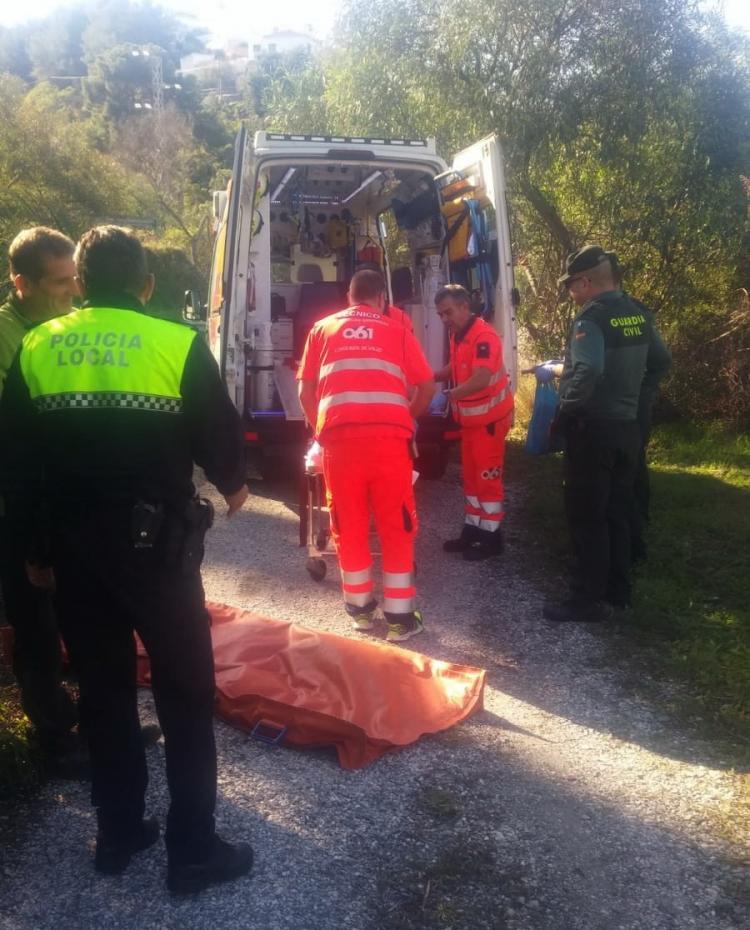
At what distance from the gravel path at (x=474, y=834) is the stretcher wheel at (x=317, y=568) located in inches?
57.0

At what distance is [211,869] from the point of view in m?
2.37

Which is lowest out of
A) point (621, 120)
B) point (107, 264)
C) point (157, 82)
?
point (107, 264)

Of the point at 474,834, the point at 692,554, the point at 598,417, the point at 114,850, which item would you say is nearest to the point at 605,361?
the point at 598,417

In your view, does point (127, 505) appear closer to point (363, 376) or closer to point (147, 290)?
point (147, 290)

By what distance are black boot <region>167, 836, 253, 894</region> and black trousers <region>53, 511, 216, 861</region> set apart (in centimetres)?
3

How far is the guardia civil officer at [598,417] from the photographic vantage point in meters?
4.12

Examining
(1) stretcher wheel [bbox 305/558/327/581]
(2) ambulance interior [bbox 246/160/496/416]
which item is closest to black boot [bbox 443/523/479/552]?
(1) stretcher wheel [bbox 305/558/327/581]

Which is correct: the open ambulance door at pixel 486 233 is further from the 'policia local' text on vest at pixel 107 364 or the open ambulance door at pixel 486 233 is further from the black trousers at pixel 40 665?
the 'policia local' text on vest at pixel 107 364

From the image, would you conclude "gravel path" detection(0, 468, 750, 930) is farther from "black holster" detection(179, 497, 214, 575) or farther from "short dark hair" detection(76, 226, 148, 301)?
"short dark hair" detection(76, 226, 148, 301)

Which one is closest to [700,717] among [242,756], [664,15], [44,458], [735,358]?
[242,756]

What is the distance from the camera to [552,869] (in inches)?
96.9

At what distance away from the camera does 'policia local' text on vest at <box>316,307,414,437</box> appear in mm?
4055

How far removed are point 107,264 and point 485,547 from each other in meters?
3.54

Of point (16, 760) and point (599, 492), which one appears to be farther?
point (599, 492)
